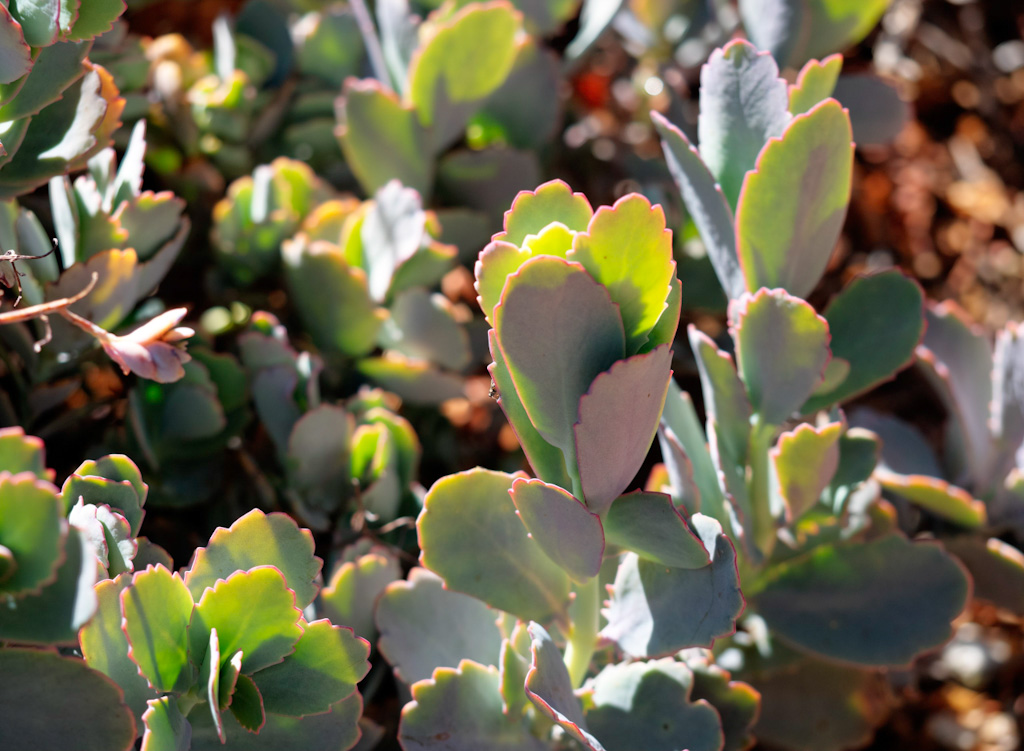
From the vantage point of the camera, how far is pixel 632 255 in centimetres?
47

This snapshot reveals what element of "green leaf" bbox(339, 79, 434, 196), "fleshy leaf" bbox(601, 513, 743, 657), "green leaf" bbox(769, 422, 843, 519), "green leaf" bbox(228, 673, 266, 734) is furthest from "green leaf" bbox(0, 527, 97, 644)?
"green leaf" bbox(339, 79, 434, 196)

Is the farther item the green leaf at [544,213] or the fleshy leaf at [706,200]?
the fleshy leaf at [706,200]

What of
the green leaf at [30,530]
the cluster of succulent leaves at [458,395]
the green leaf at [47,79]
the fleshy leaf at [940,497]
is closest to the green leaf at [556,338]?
the cluster of succulent leaves at [458,395]

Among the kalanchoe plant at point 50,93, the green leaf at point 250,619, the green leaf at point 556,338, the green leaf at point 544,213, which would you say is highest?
the kalanchoe plant at point 50,93

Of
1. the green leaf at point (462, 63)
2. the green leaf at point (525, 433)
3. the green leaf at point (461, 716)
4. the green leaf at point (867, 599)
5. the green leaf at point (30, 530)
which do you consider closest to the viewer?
the green leaf at point (30, 530)

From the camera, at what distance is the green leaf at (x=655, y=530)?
509 millimetres

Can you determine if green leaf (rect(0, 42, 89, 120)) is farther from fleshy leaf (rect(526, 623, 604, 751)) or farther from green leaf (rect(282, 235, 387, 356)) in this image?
fleshy leaf (rect(526, 623, 604, 751))

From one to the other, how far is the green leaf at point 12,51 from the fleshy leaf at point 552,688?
1.43 feet

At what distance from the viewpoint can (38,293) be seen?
654 millimetres

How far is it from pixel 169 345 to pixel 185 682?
19cm

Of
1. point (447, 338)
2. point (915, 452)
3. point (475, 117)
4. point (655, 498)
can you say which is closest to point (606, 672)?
point (655, 498)

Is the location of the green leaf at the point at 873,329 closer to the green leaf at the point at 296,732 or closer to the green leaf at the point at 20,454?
the green leaf at the point at 296,732

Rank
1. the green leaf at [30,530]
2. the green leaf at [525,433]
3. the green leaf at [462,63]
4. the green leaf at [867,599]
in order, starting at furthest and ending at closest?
the green leaf at [462,63]
the green leaf at [867,599]
the green leaf at [525,433]
the green leaf at [30,530]

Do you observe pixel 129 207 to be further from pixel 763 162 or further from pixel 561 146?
pixel 561 146
